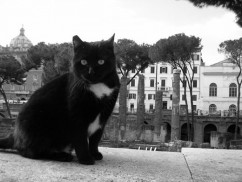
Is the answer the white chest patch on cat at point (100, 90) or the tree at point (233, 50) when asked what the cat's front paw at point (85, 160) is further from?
the tree at point (233, 50)

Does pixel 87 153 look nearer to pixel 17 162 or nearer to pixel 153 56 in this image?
pixel 17 162

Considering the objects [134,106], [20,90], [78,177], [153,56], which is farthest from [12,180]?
[20,90]

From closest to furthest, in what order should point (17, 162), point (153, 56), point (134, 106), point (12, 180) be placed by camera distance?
point (12, 180) < point (17, 162) < point (153, 56) < point (134, 106)

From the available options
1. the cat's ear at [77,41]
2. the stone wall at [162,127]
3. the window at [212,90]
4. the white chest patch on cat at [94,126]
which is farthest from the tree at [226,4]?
the window at [212,90]

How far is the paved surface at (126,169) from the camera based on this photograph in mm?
1926

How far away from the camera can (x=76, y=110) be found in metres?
2.25

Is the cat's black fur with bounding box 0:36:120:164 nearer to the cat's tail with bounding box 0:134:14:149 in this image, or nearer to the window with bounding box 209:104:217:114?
the cat's tail with bounding box 0:134:14:149

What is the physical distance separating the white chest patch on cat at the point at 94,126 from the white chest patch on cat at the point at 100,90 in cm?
17

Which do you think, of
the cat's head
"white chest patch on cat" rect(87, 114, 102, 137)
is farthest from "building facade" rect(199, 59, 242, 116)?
the cat's head

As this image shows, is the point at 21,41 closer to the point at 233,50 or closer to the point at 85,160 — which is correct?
the point at 233,50

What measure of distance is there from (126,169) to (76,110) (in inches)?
21.0

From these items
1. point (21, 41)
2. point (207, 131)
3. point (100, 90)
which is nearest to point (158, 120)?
point (207, 131)

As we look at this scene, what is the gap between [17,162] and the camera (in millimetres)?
2166

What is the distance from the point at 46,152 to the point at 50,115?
0.27m
